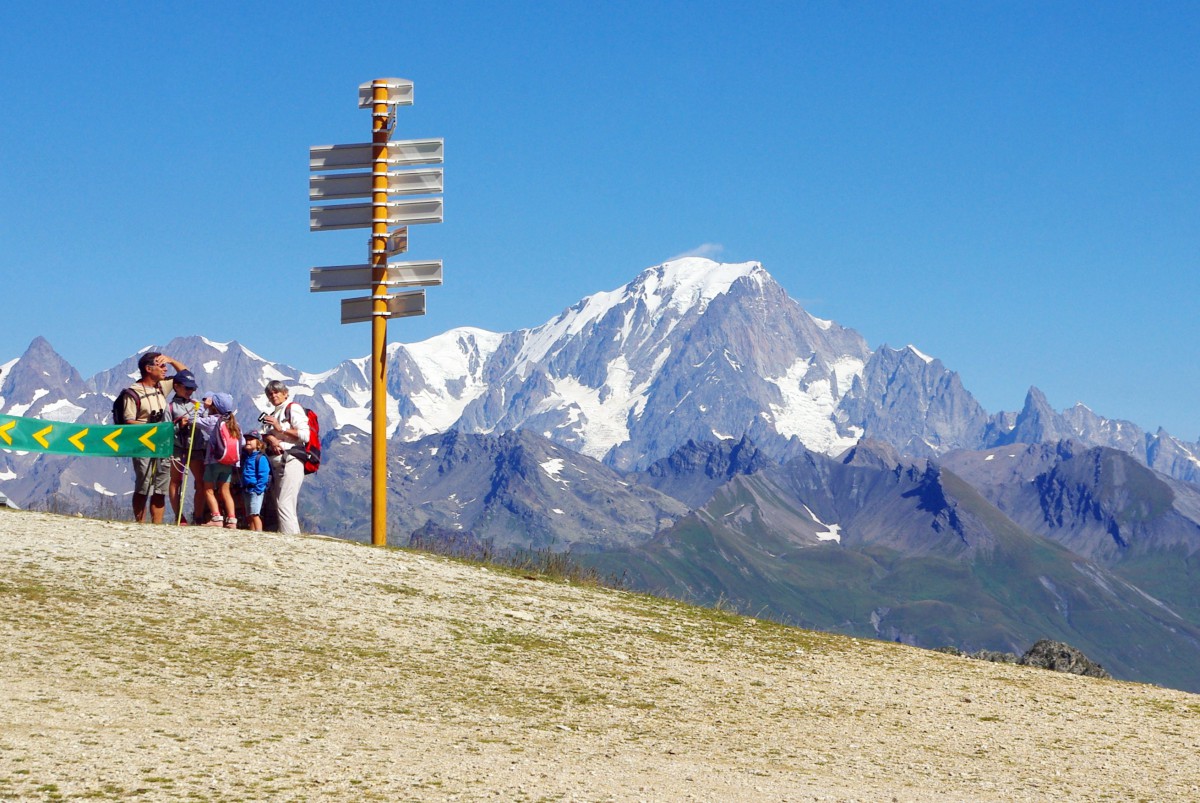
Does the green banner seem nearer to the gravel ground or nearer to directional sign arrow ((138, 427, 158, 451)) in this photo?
directional sign arrow ((138, 427, 158, 451))

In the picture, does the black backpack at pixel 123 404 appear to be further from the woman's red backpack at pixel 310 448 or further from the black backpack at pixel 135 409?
the woman's red backpack at pixel 310 448

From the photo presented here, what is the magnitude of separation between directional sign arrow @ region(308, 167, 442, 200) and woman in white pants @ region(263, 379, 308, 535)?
159 inches

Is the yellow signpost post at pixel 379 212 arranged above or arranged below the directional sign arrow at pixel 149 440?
above

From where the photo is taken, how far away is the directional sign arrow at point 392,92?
2541 cm

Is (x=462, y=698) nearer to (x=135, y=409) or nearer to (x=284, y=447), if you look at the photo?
(x=284, y=447)

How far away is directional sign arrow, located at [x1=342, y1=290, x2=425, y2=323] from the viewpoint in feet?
82.1

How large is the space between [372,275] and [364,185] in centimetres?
152

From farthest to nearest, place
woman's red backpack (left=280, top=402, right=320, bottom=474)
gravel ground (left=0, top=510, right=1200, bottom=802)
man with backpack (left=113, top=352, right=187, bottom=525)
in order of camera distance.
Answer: woman's red backpack (left=280, top=402, right=320, bottom=474)
man with backpack (left=113, top=352, right=187, bottom=525)
gravel ground (left=0, top=510, right=1200, bottom=802)

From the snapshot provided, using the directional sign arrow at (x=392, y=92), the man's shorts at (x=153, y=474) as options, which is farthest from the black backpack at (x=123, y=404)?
the directional sign arrow at (x=392, y=92)

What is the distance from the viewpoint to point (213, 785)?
36.1 feet

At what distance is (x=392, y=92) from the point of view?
83.7 ft

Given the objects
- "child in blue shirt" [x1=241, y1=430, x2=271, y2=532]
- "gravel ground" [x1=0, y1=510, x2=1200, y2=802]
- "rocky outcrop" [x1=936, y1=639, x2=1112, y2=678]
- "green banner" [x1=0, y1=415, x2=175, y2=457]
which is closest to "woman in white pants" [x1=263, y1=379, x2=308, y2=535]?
"child in blue shirt" [x1=241, y1=430, x2=271, y2=532]

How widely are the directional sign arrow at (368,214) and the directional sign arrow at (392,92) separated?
1.77 meters

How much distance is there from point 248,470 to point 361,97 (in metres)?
7.24
